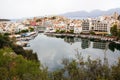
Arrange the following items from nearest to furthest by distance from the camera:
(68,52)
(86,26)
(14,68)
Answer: (14,68) < (68,52) < (86,26)

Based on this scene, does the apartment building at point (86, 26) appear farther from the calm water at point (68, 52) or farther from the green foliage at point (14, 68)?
the green foliage at point (14, 68)

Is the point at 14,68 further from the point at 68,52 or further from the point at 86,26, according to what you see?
the point at 86,26

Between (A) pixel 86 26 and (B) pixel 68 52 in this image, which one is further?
(A) pixel 86 26

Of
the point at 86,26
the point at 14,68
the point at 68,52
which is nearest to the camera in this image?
the point at 14,68

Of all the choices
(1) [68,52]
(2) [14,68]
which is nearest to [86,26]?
(1) [68,52]

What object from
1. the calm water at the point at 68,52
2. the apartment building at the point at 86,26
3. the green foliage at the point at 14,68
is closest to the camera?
the green foliage at the point at 14,68

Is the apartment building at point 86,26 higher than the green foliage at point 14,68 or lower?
lower

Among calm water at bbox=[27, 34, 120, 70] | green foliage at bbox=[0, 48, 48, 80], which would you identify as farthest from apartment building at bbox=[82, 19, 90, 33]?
green foliage at bbox=[0, 48, 48, 80]

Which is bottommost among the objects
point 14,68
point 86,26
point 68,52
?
point 68,52

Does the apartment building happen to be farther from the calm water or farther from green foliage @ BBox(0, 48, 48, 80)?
green foliage @ BBox(0, 48, 48, 80)

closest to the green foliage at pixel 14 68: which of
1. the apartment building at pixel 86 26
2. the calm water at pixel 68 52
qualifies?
the calm water at pixel 68 52

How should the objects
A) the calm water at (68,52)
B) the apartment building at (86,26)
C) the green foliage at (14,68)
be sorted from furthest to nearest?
the apartment building at (86,26) → the calm water at (68,52) → the green foliage at (14,68)

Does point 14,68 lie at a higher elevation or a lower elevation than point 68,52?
higher

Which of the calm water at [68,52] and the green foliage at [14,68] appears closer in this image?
the green foliage at [14,68]
